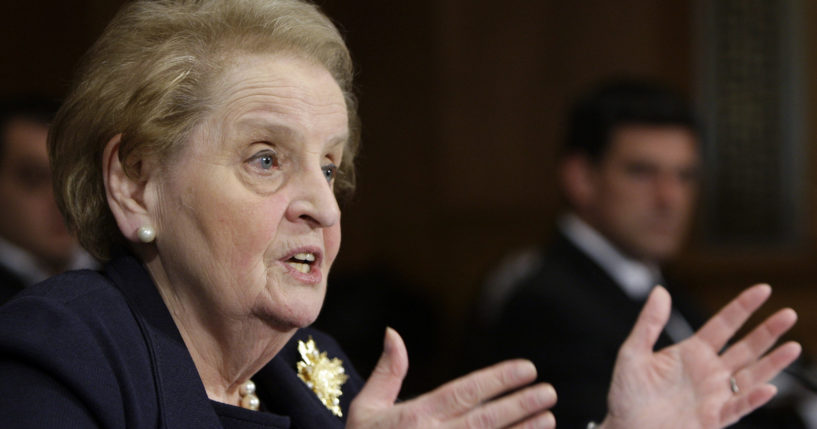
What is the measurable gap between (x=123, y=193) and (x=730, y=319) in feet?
3.63

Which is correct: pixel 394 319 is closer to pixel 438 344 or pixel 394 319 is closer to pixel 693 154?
pixel 438 344

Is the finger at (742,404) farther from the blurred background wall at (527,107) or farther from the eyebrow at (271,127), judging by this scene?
the blurred background wall at (527,107)

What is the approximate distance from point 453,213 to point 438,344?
2.27 feet

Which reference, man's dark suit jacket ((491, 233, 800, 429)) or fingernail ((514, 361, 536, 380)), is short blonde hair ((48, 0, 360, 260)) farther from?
man's dark suit jacket ((491, 233, 800, 429))

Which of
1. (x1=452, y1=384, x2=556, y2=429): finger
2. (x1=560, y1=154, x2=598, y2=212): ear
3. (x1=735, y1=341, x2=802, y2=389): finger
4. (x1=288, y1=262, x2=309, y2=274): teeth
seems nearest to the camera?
(x1=452, y1=384, x2=556, y2=429): finger

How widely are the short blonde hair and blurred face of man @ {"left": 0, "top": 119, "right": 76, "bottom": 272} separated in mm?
2497

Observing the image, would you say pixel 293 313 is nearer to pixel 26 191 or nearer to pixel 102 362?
pixel 102 362

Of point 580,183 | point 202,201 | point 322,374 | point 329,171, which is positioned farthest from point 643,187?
point 202,201

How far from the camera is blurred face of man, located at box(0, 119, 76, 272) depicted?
3.95 meters

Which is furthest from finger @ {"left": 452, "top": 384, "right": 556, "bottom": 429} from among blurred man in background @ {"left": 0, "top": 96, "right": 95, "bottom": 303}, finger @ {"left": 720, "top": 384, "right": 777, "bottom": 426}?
blurred man in background @ {"left": 0, "top": 96, "right": 95, "bottom": 303}

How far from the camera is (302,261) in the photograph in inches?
60.4

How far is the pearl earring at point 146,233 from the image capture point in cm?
149

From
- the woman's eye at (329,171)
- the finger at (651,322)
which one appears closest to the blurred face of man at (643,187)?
the finger at (651,322)

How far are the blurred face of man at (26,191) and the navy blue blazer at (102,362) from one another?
2.61 m
